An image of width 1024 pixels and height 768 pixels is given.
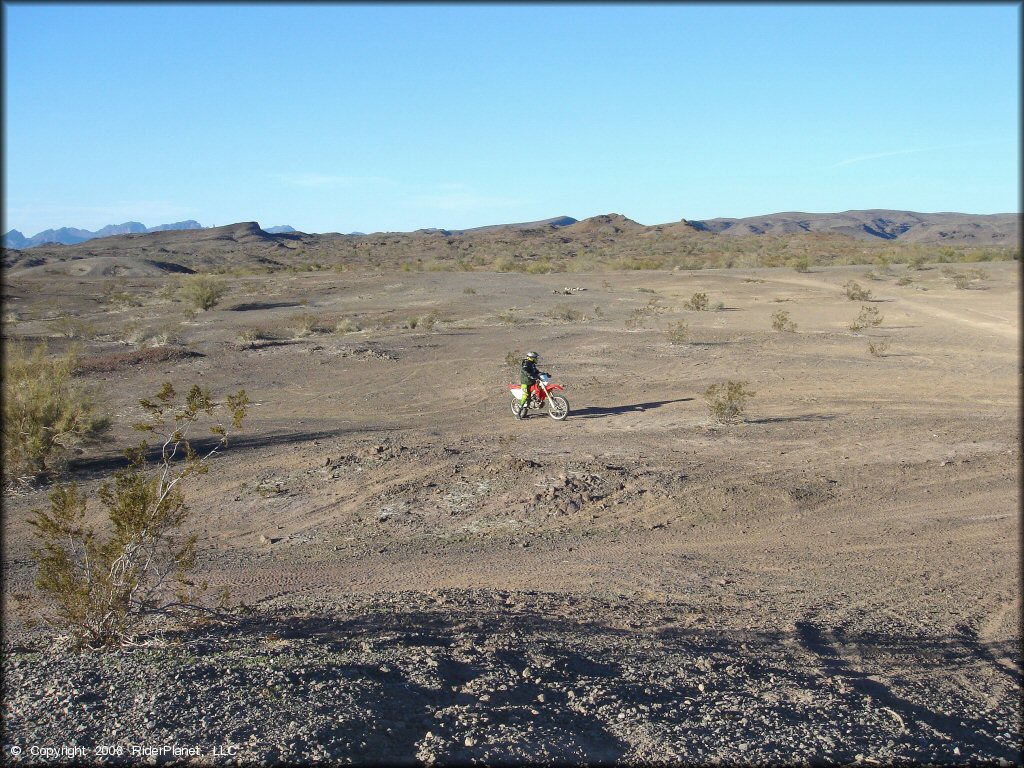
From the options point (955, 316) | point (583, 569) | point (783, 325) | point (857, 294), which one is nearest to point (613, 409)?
point (583, 569)

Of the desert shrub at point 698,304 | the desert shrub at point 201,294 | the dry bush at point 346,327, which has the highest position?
the desert shrub at point 201,294

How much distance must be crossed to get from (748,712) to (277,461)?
35.1ft

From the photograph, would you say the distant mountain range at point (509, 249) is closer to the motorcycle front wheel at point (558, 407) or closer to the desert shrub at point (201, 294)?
the desert shrub at point (201, 294)

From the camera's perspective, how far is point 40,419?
14.6 m

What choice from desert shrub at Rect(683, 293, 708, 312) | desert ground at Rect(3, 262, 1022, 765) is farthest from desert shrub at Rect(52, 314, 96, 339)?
desert shrub at Rect(683, 293, 708, 312)

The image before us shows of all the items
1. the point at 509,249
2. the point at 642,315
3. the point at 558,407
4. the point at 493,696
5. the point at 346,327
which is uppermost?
the point at 509,249

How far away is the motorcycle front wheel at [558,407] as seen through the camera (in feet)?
57.5

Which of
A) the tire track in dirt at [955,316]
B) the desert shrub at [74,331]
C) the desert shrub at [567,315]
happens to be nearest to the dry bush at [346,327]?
the desert shrub at [567,315]

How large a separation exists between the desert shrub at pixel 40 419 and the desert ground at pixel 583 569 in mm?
580

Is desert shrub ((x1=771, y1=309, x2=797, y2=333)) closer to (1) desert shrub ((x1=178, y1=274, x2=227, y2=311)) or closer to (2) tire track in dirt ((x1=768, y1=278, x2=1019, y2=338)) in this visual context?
(2) tire track in dirt ((x1=768, y1=278, x2=1019, y2=338))

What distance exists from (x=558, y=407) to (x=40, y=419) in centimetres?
1007

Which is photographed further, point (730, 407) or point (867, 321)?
point (867, 321)

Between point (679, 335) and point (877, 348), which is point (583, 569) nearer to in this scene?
point (679, 335)

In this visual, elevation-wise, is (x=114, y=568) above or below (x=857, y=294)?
below
